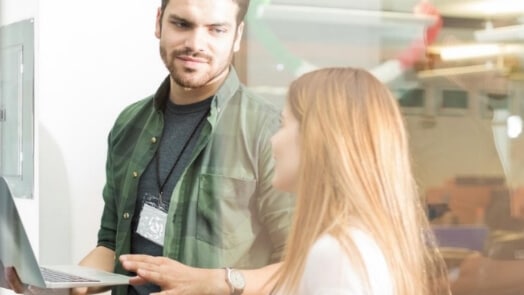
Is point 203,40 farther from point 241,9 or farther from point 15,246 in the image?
point 15,246

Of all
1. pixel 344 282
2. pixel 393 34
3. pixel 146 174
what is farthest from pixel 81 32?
pixel 344 282

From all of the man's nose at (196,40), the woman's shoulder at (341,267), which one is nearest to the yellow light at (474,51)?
the man's nose at (196,40)

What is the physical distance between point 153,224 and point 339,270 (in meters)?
0.82

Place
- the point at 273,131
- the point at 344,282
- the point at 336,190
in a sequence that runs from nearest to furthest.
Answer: the point at 344,282 < the point at 336,190 < the point at 273,131

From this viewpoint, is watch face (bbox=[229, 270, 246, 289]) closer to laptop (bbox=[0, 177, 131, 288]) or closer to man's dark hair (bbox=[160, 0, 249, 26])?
laptop (bbox=[0, 177, 131, 288])

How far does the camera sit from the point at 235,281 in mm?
2229

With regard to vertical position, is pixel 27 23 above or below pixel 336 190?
above

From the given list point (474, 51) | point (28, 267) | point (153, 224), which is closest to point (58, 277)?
point (28, 267)

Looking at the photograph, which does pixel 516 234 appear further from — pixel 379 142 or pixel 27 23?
pixel 27 23

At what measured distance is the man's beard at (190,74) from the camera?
2.29 m

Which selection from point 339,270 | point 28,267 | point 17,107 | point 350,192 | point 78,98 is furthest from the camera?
point 17,107

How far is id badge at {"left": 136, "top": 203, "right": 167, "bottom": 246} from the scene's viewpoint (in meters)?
2.33

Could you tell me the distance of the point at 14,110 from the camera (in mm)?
2738

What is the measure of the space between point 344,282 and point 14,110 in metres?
1.45
